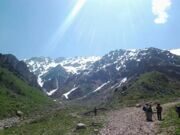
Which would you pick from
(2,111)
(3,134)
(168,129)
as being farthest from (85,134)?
(2,111)

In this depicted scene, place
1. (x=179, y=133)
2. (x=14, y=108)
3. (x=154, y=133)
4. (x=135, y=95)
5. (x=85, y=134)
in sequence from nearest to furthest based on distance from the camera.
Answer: (x=179, y=133) < (x=154, y=133) < (x=85, y=134) < (x=14, y=108) < (x=135, y=95)

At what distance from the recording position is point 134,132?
4522 cm

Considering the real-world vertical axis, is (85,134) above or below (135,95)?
below

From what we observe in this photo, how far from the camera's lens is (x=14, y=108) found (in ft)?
459

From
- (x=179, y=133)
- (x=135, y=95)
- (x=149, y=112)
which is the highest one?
(x=135, y=95)

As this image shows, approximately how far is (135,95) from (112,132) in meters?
152

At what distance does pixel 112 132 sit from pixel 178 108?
543 inches

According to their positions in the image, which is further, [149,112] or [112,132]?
[149,112]

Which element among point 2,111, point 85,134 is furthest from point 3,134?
point 2,111

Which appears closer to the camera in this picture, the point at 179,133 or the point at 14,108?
the point at 179,133

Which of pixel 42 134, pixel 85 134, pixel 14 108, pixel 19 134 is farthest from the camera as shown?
pixel 14 108

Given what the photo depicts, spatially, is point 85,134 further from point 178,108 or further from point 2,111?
point 2,111

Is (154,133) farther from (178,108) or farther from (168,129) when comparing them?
(178,108)

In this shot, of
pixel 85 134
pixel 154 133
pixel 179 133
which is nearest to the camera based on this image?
pixel 179 133
